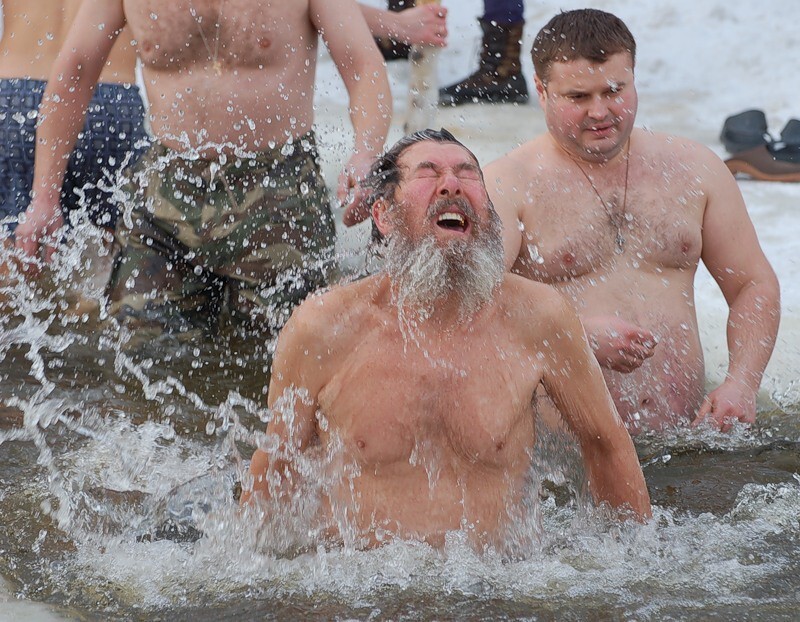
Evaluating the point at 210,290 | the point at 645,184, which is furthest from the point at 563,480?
the point at 210,290

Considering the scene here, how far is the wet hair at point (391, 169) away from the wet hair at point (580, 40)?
0.91 meters

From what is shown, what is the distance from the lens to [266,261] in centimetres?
462

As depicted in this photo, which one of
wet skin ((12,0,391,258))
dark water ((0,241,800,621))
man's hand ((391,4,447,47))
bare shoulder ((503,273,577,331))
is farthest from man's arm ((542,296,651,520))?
man's hand ((391,4,447,47))

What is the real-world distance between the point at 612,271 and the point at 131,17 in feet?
6.48

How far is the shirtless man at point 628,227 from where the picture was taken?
389 cm

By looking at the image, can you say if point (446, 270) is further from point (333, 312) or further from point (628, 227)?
point (628, 227)

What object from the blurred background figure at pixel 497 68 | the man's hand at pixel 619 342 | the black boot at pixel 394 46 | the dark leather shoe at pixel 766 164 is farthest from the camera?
the black boot at pixel 394 46

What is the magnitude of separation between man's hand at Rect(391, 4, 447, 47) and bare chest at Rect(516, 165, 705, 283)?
1034 millimetres

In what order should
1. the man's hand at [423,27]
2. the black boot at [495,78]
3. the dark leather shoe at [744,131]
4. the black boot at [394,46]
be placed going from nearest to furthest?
the man's hand at [423,27], the dark leather shoe at [744,131], the black boot at [495,78], the black boot at [394,46]

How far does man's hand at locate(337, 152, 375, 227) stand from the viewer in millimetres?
3918

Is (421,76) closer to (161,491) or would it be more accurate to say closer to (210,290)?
(210,290)

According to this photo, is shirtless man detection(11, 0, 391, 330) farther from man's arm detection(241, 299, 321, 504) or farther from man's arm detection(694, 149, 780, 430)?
man's arm detection(241, 299, 321, 504)

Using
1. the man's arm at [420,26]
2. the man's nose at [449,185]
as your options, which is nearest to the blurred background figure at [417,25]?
the man's arm at [420,26]

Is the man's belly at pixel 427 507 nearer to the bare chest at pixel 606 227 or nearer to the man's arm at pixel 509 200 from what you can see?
the man's arm at pixel 509 200
